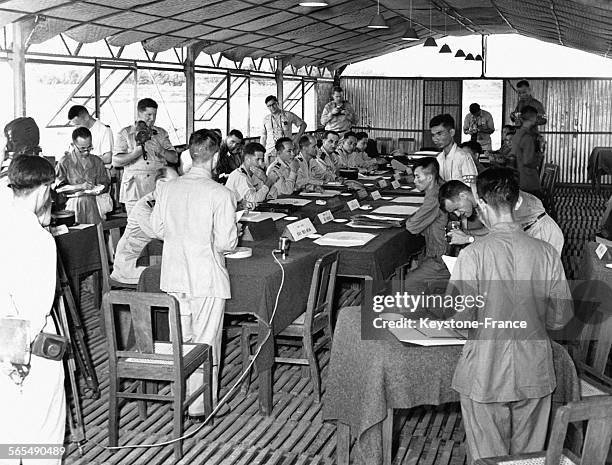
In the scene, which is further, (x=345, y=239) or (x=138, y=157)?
(x=138, y=157)

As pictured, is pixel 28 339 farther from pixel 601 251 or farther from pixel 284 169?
pixel 284 169

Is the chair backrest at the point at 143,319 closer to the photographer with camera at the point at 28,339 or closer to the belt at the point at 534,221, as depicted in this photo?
the photographer with camera at the point at 28,339

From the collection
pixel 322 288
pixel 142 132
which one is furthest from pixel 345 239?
pixel 142 132

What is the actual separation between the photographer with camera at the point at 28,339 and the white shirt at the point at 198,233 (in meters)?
1.45

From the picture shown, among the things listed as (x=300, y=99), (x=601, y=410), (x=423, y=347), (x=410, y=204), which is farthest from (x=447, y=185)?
(x=300, y=99)

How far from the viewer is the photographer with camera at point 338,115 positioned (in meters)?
18.5

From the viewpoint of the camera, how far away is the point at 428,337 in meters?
3.54

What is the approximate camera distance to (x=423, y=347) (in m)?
3.51

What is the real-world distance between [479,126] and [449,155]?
8810 millimetres

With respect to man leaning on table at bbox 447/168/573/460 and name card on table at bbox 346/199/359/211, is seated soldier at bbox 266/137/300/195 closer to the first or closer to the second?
name card on table at bbox 346/199/359/211

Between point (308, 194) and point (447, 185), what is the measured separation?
385cm

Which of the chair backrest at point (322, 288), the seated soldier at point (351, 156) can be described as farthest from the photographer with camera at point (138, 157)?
the seated soldier at point (351, 156)

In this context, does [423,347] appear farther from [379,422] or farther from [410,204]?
[410,204]

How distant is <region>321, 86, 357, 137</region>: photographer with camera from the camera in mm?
18484
